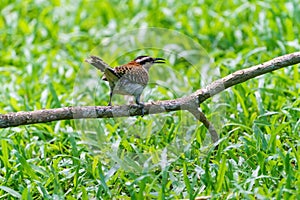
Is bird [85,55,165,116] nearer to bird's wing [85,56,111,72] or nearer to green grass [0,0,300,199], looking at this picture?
bird's wing [85,56,111,72]

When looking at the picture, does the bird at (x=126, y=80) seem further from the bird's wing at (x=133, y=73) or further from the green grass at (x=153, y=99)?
the green grass at (x=153, y=99)

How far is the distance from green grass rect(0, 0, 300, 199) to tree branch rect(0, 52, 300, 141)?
32 centimetres

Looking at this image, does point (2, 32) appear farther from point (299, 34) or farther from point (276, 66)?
point (276, 66)

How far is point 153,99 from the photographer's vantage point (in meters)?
5.00

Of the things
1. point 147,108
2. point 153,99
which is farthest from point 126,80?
point 153,99

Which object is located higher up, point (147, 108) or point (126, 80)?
point (126, 80)

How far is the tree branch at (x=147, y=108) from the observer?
3582 millimetres

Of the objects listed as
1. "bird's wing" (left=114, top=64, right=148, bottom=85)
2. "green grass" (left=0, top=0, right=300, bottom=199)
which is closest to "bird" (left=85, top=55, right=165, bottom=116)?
"bird's wing" (left=114, top=64, right=148, bottom=85)

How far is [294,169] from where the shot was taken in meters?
3.72

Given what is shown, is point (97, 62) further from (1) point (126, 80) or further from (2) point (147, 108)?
(2) point (147, 108)

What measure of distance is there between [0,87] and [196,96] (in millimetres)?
2272

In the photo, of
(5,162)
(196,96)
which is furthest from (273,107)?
(5,162)

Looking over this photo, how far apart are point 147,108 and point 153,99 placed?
1.26 meters

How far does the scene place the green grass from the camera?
3.71 metres
